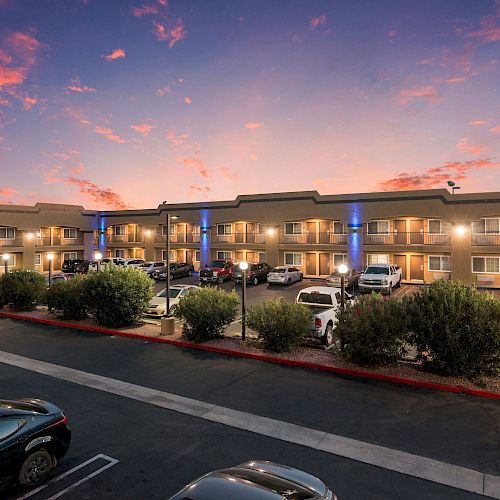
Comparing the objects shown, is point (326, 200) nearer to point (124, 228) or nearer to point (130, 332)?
point (130, 332)

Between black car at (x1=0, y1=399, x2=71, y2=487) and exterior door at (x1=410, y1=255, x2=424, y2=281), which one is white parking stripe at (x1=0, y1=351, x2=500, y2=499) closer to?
black car at (x1=0, y1=399, x2=71, y2=487)

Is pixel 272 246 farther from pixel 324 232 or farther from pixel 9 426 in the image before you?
pixel 9 426

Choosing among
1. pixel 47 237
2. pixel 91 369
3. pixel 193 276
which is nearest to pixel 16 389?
pixel 91 369

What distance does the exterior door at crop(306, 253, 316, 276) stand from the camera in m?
36.8

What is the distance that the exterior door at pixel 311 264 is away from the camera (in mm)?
36844

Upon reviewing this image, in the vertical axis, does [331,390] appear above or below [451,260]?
below

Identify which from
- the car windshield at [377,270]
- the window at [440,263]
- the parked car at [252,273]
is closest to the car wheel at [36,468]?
the car windshield at [377,270]

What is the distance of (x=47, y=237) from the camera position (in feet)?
Answer: 141

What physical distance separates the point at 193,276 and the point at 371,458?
32.8 meters

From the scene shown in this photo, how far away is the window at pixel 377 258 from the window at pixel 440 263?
359 cm

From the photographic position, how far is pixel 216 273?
108ft

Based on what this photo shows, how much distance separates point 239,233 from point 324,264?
917cm

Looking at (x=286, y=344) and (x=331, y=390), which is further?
(x=286, y=344)

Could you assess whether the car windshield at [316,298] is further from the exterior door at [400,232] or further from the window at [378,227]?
the window at [378,227]
